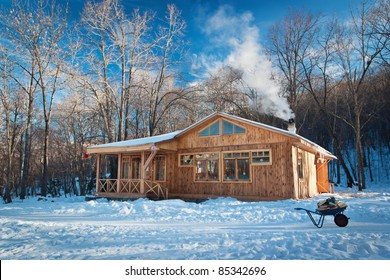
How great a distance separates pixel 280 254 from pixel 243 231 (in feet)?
5.97

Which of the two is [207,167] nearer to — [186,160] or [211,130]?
[186,160]

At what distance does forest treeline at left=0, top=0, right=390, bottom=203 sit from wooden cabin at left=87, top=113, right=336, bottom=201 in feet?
24.1

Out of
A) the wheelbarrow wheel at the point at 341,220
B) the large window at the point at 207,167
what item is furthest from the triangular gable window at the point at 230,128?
the wheelbarrow wheel at the point at 341,220

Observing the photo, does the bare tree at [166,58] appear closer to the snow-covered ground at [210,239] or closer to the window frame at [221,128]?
the window frame at [221,128]

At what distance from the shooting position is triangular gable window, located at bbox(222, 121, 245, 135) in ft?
42.3

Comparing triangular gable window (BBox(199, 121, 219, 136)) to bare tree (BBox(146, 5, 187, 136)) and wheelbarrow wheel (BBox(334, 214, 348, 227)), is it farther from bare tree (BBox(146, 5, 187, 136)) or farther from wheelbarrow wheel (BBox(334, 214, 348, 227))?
bare tree (BBox(146, 5, 187, 136))

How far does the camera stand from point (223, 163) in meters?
13.2

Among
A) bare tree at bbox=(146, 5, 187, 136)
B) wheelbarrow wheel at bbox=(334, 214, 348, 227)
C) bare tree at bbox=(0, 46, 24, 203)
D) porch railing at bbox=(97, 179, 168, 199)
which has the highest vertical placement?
bare tree at bbox=(146, 5, 187, 136)

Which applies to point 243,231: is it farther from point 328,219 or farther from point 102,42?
point 102,42

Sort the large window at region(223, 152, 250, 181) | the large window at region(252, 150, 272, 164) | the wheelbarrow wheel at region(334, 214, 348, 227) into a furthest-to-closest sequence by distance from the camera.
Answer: the large window at region(223, 152, 250, 181) < the large window at region(252, 150, 272, 164) < the wheelbarrow wheel at region(334, 214, 348, 227)

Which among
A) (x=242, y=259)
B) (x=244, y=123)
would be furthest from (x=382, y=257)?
(x=244, y=123)

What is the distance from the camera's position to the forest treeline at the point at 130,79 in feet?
59.3

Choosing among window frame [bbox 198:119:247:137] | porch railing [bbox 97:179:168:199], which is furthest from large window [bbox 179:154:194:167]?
porch railing [bbox 97:179:168:199]

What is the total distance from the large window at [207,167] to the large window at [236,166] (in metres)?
0.47
